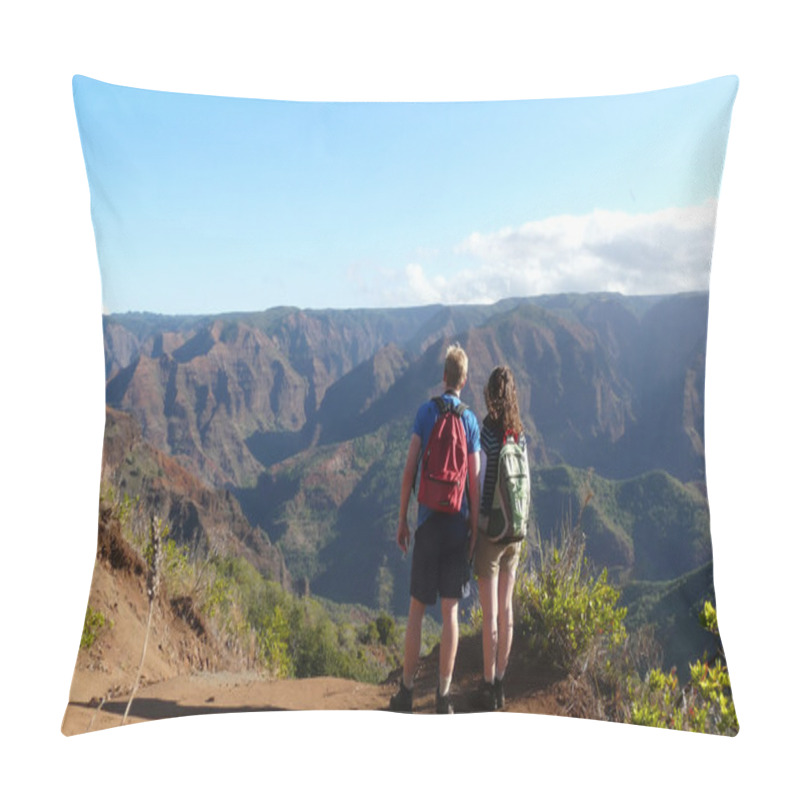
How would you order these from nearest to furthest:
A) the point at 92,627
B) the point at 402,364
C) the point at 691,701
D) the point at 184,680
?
the point at 691,701 < the point at 92,627 < the point at 184,680 < the point at 402,364

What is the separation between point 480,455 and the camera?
5.73m

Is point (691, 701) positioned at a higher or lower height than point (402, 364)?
lower

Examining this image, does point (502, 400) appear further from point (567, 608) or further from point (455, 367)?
point (567, 608)

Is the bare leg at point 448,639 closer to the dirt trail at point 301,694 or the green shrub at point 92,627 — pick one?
the dirt trail at point 301,694

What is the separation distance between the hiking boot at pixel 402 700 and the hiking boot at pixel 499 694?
1.39ft

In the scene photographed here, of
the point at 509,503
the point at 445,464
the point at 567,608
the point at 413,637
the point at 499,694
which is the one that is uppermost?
the point at 445,464

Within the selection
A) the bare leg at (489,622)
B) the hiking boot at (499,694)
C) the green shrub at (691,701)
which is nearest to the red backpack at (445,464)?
the bare leg at (489,622)

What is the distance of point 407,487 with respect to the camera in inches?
227

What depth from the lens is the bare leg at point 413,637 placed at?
5.73 meters

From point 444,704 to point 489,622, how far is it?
459mm

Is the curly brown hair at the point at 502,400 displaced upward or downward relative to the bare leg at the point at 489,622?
upward

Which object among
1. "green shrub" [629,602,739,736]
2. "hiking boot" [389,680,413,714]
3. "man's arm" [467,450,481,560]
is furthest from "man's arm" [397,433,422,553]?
"green shrub" [629,602,739,736]

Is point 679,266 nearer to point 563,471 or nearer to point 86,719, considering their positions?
point 563,471

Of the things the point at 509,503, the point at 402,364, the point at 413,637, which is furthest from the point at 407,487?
the point at 413,637
